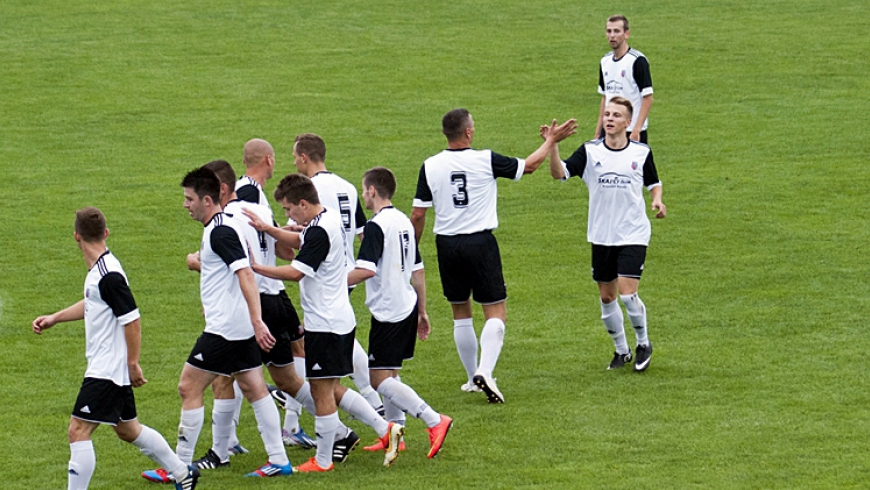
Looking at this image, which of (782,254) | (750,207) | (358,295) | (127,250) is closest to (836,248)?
(782,254)

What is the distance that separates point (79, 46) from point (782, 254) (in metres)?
16.5

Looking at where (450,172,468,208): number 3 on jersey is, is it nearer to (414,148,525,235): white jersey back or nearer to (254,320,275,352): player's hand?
(414,148,525,235): white jersey back

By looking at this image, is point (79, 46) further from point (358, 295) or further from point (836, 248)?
point (836, 248)

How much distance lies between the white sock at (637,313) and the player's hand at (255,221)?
340cm

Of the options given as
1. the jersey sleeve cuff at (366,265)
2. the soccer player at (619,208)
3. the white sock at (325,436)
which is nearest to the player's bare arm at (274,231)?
the jersey sleeve cuff at (366,265)

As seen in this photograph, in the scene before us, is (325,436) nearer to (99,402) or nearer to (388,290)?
(388,290)

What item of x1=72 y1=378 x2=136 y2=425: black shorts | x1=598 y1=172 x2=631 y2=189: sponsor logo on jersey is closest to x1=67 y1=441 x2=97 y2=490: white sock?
x1=72 y1=378 x2=136 y2=425: black shorts

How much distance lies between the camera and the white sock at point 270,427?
25.3ft

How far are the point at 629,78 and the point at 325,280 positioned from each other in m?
6.53

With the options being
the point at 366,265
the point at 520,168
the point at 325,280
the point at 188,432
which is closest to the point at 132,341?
the point at 188,432

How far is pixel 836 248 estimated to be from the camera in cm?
1385

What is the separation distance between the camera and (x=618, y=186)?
32.3ft

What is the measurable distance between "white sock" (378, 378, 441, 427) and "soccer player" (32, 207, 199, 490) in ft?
5.69

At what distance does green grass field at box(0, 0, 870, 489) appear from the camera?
324 inches
